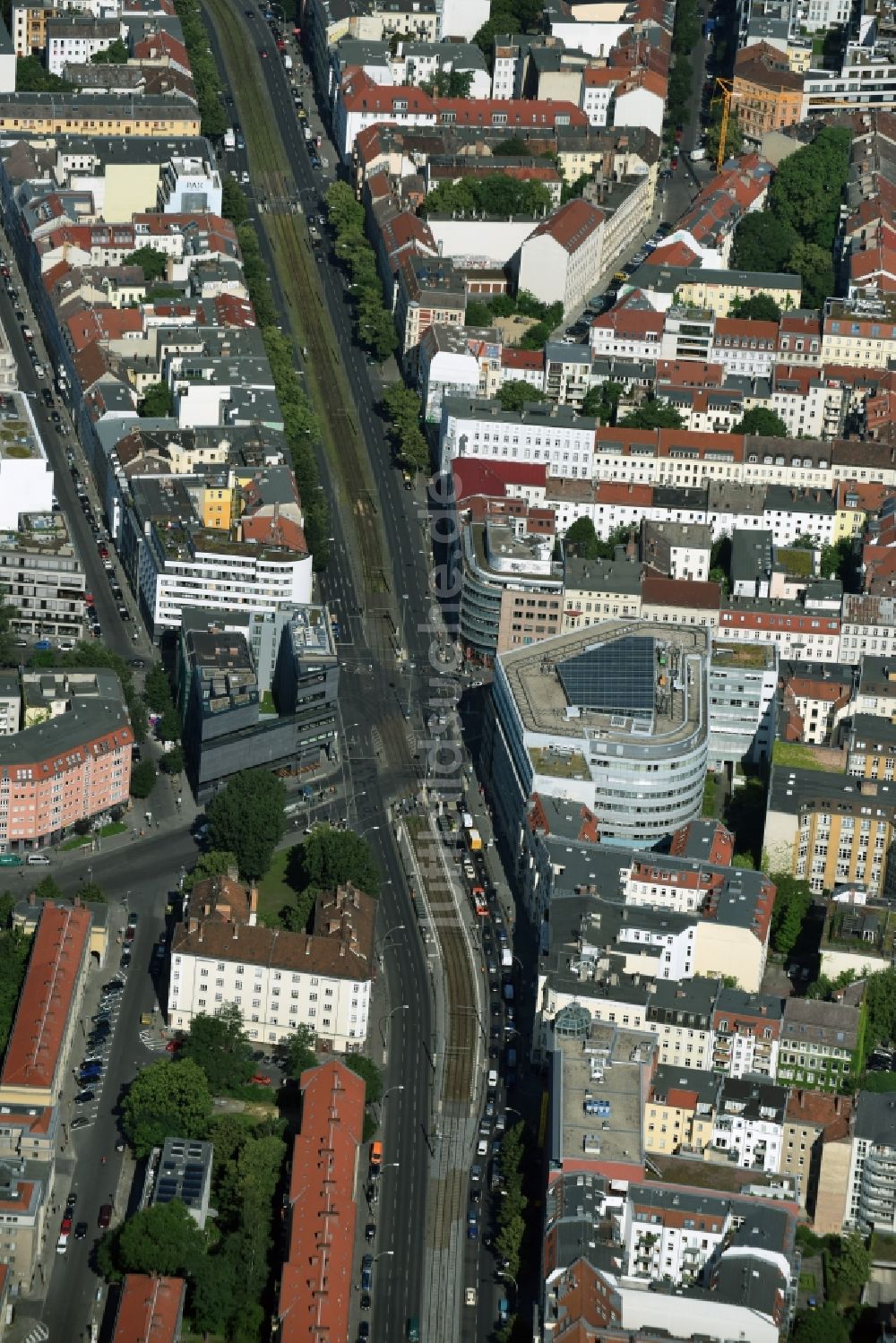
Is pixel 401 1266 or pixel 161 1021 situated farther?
pixel 161 1021

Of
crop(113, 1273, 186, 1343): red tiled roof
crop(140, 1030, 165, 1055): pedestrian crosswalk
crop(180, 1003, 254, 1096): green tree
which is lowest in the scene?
crop(140, 1030, 165, 1055): pedestrian crosswalk

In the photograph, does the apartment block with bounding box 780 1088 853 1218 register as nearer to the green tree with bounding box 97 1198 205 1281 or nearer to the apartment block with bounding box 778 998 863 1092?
the apartment block with bounding box 778 998 863 1092

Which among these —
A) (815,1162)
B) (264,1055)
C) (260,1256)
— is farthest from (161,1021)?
(815,1162)

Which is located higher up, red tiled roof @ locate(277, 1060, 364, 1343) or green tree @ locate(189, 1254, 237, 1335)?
red tiled roof @ locate(277, 1060, 364, 1343)

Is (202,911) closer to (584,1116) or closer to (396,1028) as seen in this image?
(396,1028)

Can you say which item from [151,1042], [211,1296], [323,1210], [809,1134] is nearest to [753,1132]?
[809,1134]

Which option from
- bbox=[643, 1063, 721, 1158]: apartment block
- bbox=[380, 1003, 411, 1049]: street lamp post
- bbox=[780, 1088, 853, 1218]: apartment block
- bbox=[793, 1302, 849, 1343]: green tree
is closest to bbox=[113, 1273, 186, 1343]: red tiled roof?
bbox=[380, 1003, 411, 1049]: street lamp post

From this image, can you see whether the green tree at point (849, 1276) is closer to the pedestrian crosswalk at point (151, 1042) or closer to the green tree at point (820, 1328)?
the green tree at point (820, 1328)
